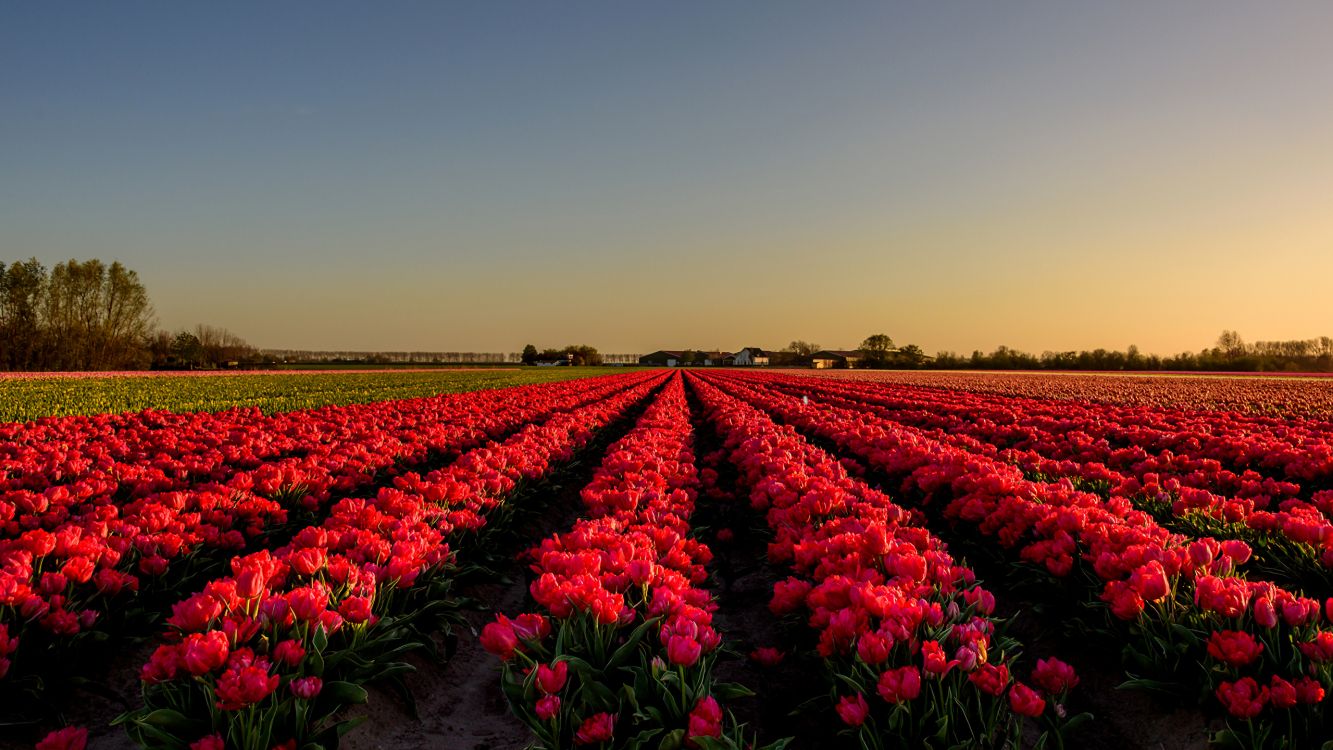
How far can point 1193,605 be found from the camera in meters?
3.29

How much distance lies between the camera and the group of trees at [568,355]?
6019 inches

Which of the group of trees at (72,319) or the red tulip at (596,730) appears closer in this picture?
the red tulip at (596,730)

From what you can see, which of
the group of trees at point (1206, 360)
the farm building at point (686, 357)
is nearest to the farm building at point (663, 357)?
the farm building at point (686, 357)

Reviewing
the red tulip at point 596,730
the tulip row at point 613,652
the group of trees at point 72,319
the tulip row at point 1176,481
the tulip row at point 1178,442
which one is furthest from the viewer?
the group of trees at point 72,319

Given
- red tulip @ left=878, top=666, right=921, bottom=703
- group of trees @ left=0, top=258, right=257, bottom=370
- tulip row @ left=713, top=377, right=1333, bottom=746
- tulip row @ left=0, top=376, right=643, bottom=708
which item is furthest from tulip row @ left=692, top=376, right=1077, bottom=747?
group of trees @ left=0, top=258, right=257, bottom=370

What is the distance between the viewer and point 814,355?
538ft

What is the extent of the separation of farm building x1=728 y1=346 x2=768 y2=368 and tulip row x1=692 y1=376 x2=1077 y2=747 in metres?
167

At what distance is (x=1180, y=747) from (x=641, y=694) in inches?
106

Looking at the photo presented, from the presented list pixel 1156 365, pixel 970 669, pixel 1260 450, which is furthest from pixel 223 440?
pixel 1156 365

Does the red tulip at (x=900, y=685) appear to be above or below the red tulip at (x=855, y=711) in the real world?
above

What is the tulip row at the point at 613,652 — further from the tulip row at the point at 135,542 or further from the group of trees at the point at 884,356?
the group of trees at the point at 884,356

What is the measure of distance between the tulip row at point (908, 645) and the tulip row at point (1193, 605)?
561 millimetres

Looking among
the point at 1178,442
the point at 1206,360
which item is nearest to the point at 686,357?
the point at 1206,360

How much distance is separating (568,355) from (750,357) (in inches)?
2113
